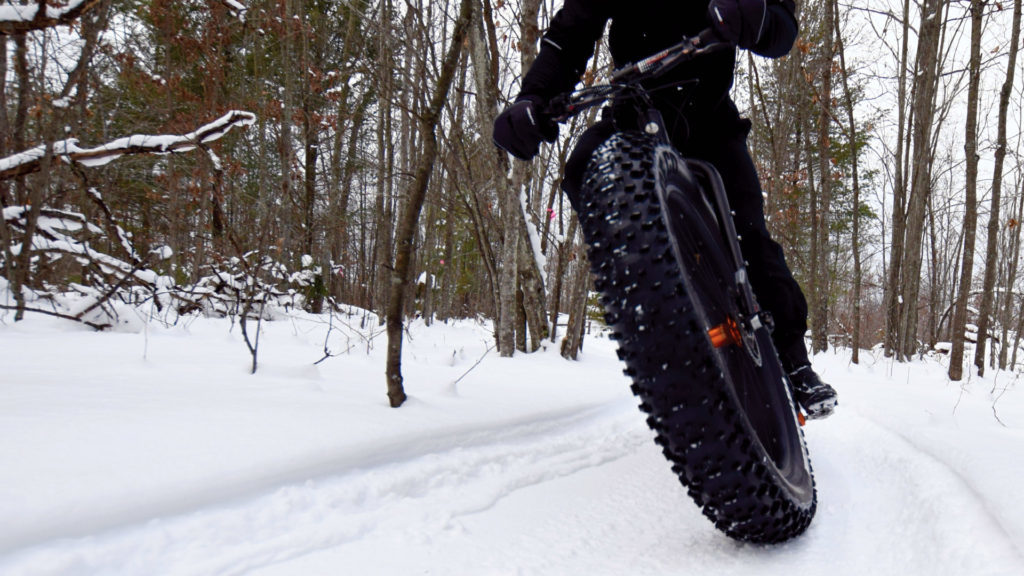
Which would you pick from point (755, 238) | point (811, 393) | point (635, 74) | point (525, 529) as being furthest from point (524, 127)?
point (811, 393)

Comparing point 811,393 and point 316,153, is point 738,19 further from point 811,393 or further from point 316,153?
point 316,153

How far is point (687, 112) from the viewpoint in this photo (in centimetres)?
183

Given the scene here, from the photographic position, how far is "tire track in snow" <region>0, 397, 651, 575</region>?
1165mm

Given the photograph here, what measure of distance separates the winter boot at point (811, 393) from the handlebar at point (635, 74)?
1.08 m

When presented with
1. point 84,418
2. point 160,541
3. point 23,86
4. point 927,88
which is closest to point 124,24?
point 23,86

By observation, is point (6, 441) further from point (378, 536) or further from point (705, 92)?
point (705, 92)

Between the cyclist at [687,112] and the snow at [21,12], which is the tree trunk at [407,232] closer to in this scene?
the cyclist at [687,112]

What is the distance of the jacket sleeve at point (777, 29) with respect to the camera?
150 cm

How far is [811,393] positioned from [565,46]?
1350 mm

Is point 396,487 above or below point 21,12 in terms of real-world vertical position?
below

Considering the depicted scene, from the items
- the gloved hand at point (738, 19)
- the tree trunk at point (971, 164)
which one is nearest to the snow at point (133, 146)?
the gloved hand at point (738, 19)

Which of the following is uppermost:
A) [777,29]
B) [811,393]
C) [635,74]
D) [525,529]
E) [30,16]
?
[30,16]

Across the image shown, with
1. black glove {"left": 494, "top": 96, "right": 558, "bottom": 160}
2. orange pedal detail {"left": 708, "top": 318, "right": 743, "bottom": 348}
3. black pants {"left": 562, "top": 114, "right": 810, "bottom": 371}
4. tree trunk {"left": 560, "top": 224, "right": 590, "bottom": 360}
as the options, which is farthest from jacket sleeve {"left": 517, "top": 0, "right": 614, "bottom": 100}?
tree trunk {"left": 560, "top": 224, "right": 590, "bottom": 360}

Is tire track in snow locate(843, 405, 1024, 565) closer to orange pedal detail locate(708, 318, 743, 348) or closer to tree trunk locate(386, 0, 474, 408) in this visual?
orange pedal detail locate(708, 318, 743, 348)
